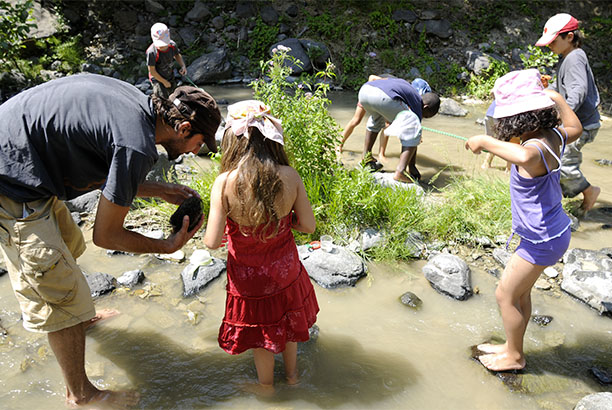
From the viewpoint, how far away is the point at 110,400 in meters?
2.59

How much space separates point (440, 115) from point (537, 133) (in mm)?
6204

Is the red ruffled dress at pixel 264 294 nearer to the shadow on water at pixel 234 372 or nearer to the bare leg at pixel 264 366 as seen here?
the bare leg at pixel 264 366

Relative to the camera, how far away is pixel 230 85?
9.87m

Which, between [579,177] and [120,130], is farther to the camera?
[579,177]

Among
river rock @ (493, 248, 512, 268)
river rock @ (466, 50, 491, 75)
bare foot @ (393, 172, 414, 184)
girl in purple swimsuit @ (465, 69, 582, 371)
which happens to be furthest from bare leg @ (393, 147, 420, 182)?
river rock @ (466, 50, 491, 75)

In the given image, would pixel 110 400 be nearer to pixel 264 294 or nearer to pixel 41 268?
pixel 41 268

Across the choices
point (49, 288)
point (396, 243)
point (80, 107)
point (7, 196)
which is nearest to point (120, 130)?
point (80, 107)

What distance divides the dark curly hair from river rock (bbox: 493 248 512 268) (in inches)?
73.0

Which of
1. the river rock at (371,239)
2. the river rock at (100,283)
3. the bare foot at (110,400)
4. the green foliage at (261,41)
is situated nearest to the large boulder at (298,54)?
the green foliage at (261,41)

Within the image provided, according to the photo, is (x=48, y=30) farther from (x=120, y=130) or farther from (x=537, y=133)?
(x=537, y=133)

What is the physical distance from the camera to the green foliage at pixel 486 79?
9.14 metres

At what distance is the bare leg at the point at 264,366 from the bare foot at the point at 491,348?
1435 millimetres

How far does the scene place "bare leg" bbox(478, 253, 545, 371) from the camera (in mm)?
2561

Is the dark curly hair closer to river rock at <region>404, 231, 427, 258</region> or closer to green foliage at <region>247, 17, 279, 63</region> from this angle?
river rock at <region>404, 231, 427, 258</region>
